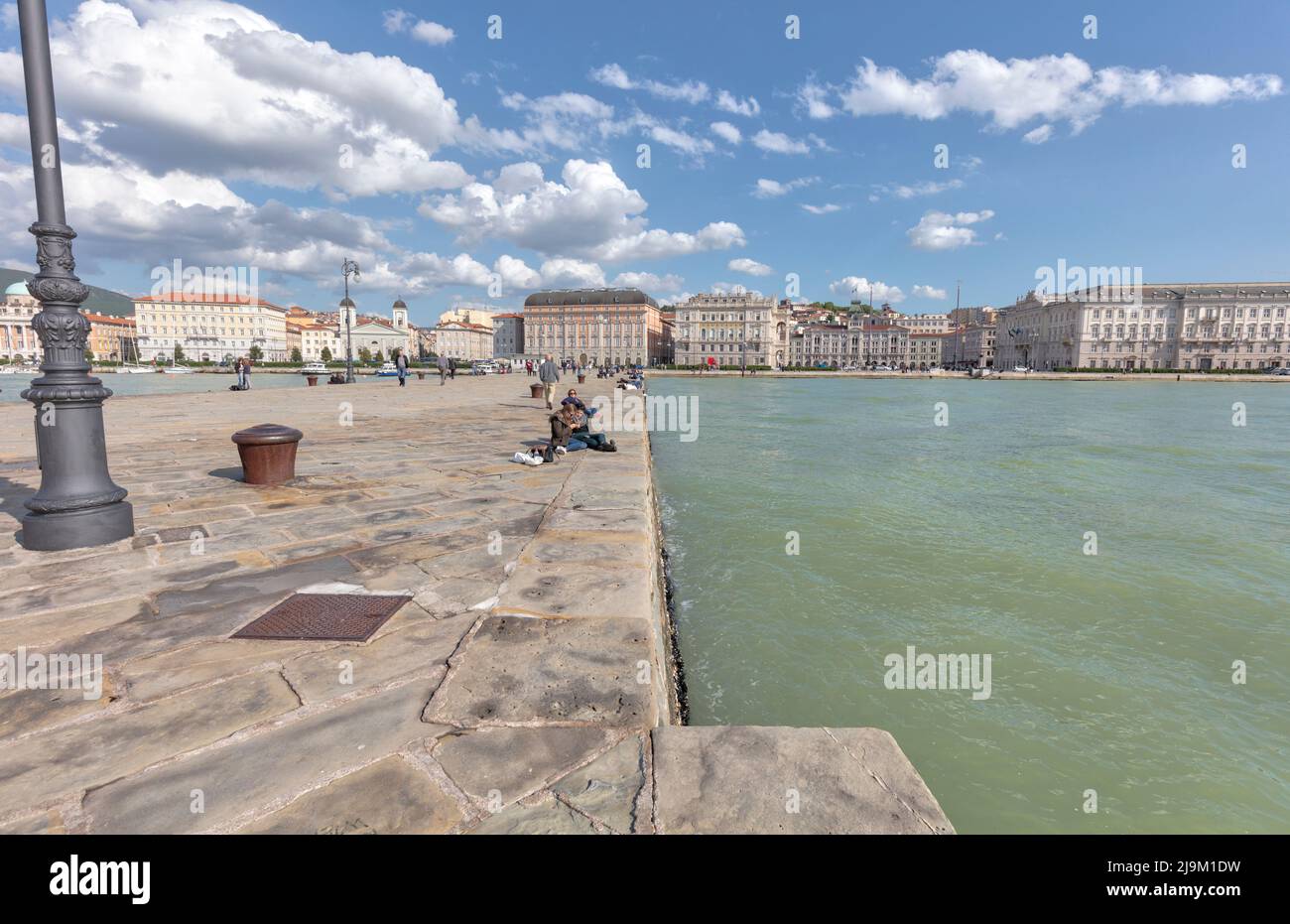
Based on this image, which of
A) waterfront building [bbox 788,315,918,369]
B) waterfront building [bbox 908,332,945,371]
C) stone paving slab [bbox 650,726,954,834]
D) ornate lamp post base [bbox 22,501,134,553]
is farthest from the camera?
waterfront building [bbox 908,332,945,371]

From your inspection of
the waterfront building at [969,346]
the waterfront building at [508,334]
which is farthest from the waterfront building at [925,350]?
the waterfront building at [508,334]

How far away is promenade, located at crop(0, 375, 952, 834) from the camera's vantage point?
163 cm

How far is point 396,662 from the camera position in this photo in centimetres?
249

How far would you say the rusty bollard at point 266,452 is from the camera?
19.6ft

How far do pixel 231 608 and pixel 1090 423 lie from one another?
29.9 m

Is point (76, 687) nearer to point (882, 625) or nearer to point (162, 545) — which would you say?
point (162, 545)

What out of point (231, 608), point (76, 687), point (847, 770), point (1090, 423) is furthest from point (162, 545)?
point (1090, 423)

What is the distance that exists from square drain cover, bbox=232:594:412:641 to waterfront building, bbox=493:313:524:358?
5252 inches

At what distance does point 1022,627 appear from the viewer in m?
4.91

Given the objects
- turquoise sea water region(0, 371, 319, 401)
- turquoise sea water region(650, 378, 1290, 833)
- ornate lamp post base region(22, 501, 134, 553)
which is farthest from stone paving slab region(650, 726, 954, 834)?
turquoise sea water region(0, 371, 319, 401)

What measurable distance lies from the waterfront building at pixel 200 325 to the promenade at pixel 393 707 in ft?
426

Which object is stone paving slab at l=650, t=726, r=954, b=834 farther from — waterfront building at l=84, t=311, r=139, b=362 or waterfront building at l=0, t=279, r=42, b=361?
waterfront building at l=84, t=311, r=139, b=362

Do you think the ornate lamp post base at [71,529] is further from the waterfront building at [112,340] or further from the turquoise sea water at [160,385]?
the waterfront building at [112,340]

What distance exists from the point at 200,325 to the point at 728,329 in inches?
3955
